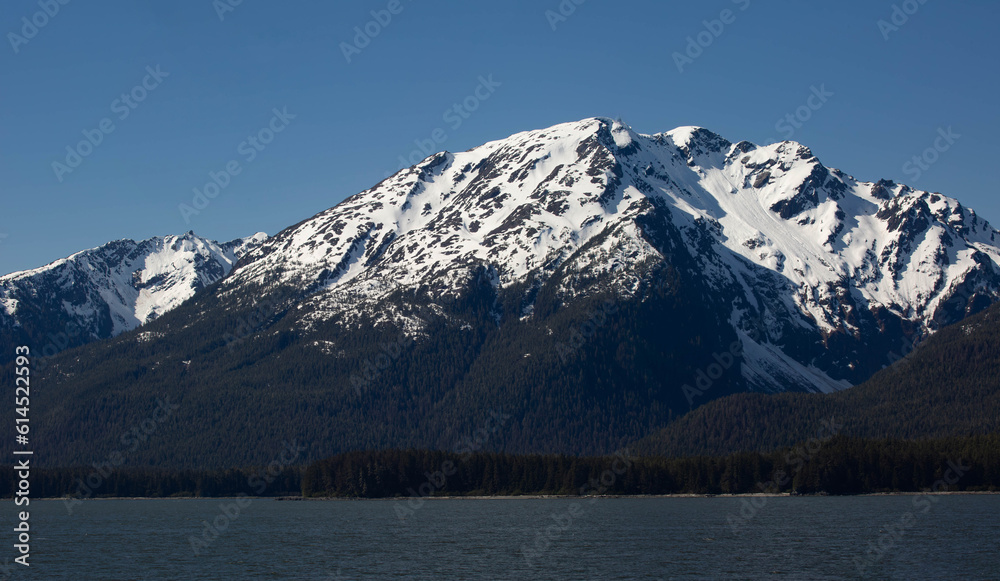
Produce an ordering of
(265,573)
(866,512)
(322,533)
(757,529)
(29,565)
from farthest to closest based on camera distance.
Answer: (866,512), (322,533), (757,529), (29,565), (265,573)

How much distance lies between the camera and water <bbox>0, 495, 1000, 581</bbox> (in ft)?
372

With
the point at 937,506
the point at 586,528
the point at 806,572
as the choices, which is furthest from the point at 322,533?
the point at 937,506

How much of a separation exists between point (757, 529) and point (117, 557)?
8940cm

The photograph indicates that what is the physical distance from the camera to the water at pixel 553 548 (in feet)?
372

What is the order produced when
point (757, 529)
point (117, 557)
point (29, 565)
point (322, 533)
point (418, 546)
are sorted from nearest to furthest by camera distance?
point (29, 565)
point (117, 557)
point (418, 546)
point (757, 529)
point (322, 533)

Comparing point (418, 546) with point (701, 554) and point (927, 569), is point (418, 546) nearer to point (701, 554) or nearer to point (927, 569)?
point (701, 554)

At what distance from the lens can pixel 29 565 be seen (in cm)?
12569

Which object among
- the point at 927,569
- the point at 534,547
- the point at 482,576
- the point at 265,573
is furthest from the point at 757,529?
the point at 265,573

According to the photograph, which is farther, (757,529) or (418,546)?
(757,529)

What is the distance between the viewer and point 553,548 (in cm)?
13662

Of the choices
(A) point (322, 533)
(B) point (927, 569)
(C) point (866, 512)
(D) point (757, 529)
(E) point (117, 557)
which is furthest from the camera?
(C) point (866, 512)

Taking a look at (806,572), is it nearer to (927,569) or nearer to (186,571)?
(927,569)

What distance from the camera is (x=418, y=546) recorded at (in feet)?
Result: 468

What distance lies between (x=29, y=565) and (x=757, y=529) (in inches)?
3894
